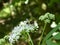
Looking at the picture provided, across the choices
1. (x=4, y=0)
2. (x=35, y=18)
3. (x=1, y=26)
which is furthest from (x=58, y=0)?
(x=4, y=0)

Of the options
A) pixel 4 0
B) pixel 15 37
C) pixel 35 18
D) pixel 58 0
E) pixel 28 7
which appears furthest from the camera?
pixel 4 0

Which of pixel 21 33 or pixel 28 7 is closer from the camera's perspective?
pixel 21 33

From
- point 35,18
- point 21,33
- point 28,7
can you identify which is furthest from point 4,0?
point 21,33

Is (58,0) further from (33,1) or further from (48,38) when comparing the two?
(48,38)

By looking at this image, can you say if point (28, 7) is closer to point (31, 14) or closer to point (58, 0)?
point (31, 14)

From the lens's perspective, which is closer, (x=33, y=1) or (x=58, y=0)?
(x=58, y=0)

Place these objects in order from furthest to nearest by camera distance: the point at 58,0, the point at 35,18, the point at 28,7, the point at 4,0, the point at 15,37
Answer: the point at 4,0 < the point at 28,7 < the point at 35,18 < the point at 58,0 < the point at 15,37

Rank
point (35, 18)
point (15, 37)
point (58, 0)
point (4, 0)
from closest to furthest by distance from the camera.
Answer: point (15, 37) < point (58, 0) < point (35, 18) < point (4, 0)

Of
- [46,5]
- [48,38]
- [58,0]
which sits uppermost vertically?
[46,5]

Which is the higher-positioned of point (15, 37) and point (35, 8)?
point (35, 8)
